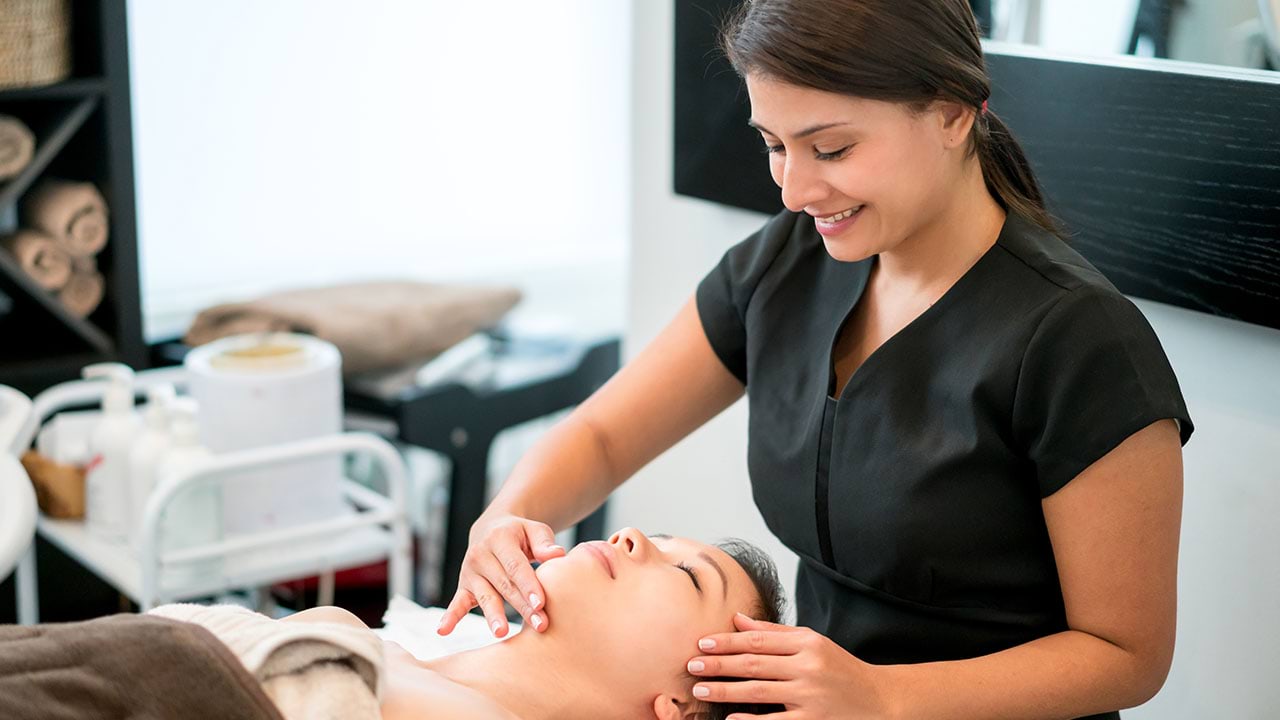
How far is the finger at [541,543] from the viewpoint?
145 cm

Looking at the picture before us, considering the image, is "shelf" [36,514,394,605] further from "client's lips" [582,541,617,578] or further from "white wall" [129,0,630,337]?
"client's lips" [582,541,617,578]

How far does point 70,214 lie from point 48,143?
0.12 metres

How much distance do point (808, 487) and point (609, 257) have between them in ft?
5.91

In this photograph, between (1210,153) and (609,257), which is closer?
(1210,153)

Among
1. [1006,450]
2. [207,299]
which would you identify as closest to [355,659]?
[1006,450]

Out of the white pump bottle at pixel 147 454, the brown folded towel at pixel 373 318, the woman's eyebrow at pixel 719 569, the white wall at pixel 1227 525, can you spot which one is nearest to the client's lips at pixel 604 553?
the woman's eyebrow at pixel 719 569

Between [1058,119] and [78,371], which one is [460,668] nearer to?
[1058,119]

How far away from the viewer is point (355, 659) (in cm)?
124

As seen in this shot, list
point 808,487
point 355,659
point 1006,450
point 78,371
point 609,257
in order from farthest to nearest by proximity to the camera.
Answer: point 609,257, point 78,371, point 808,487, point 1006,450, point 355,659

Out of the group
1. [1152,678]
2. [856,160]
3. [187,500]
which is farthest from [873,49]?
[187,500]

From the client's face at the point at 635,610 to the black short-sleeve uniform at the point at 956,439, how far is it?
0.14m

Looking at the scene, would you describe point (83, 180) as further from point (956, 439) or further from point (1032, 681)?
point (1032, 681)

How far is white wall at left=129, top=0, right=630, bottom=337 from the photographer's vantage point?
8.74ft

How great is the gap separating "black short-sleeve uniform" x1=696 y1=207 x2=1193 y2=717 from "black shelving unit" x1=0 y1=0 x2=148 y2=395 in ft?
4.20
